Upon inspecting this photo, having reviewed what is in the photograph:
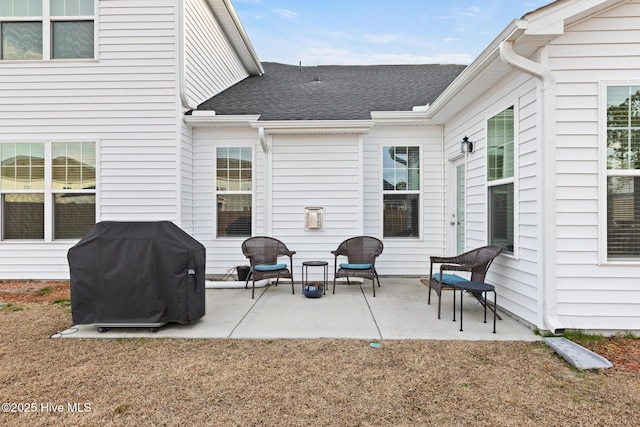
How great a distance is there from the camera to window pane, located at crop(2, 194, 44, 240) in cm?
615

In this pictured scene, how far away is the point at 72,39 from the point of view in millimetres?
6098

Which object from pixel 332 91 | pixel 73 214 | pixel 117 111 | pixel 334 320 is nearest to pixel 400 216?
pixel 334 320

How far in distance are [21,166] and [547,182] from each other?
7.91 meters

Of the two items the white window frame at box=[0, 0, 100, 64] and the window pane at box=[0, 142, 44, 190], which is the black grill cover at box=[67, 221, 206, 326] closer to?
the window pane at box=[0, 142, 44, 190]

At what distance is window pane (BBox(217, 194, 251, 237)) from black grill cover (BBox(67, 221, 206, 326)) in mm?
2837

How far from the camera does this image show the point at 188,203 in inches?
250

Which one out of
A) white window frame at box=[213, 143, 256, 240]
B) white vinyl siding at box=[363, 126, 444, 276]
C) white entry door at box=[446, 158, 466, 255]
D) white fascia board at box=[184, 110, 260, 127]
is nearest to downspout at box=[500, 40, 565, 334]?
white entry door at box=[446, 158, 466, 255]

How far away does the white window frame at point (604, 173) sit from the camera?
3496mm

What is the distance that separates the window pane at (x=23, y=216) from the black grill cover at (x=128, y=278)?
3.37 meters

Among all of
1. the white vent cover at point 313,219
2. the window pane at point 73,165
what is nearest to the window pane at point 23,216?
the window pane at point 73,165

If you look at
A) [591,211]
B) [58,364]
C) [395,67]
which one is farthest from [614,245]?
[395,67]

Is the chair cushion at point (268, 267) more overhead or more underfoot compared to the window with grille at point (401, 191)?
more underfoot

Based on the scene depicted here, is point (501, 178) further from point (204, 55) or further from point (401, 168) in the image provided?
point (204, 55)

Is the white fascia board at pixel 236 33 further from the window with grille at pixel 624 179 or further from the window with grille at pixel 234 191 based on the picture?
the window with grille at pixel 624 179
